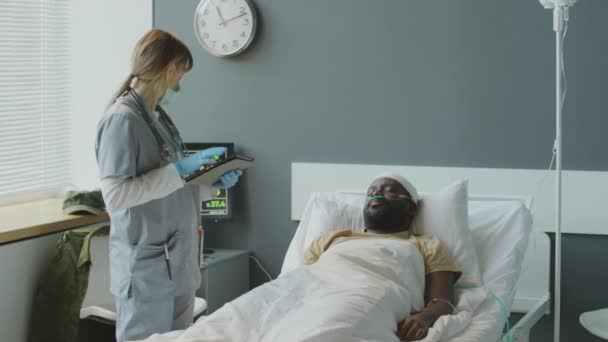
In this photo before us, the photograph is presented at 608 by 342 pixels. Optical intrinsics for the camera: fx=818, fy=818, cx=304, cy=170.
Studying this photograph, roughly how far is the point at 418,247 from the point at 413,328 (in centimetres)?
52

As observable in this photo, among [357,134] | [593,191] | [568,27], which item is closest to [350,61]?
[357,134]

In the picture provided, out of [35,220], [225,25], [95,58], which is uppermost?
[225,25]

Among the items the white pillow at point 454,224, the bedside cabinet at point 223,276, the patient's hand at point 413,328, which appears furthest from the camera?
the bedside cabinet at point 223,276

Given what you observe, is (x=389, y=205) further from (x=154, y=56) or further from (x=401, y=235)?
(x=154, y=56)

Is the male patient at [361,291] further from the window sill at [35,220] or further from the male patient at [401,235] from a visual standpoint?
the window sill at [35,220]

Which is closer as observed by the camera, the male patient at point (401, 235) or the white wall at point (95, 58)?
the male patient at point (401, 235)

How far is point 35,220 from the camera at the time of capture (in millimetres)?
3391

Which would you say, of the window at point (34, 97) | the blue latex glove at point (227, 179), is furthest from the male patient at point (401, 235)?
the window at point (34, 97)

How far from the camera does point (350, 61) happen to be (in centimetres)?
368

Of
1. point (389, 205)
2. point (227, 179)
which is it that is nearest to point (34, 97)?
point (227, 179)

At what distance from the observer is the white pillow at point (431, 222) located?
2.96 metres

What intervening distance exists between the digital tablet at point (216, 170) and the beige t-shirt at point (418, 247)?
41cm

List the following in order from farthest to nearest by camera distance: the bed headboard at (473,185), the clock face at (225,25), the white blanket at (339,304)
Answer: the clock face at (225,25)
the bed headboard at (473,185)
the white blanket at (339,304)

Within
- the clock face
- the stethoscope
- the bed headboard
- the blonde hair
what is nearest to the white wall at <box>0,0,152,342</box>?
the clock face
